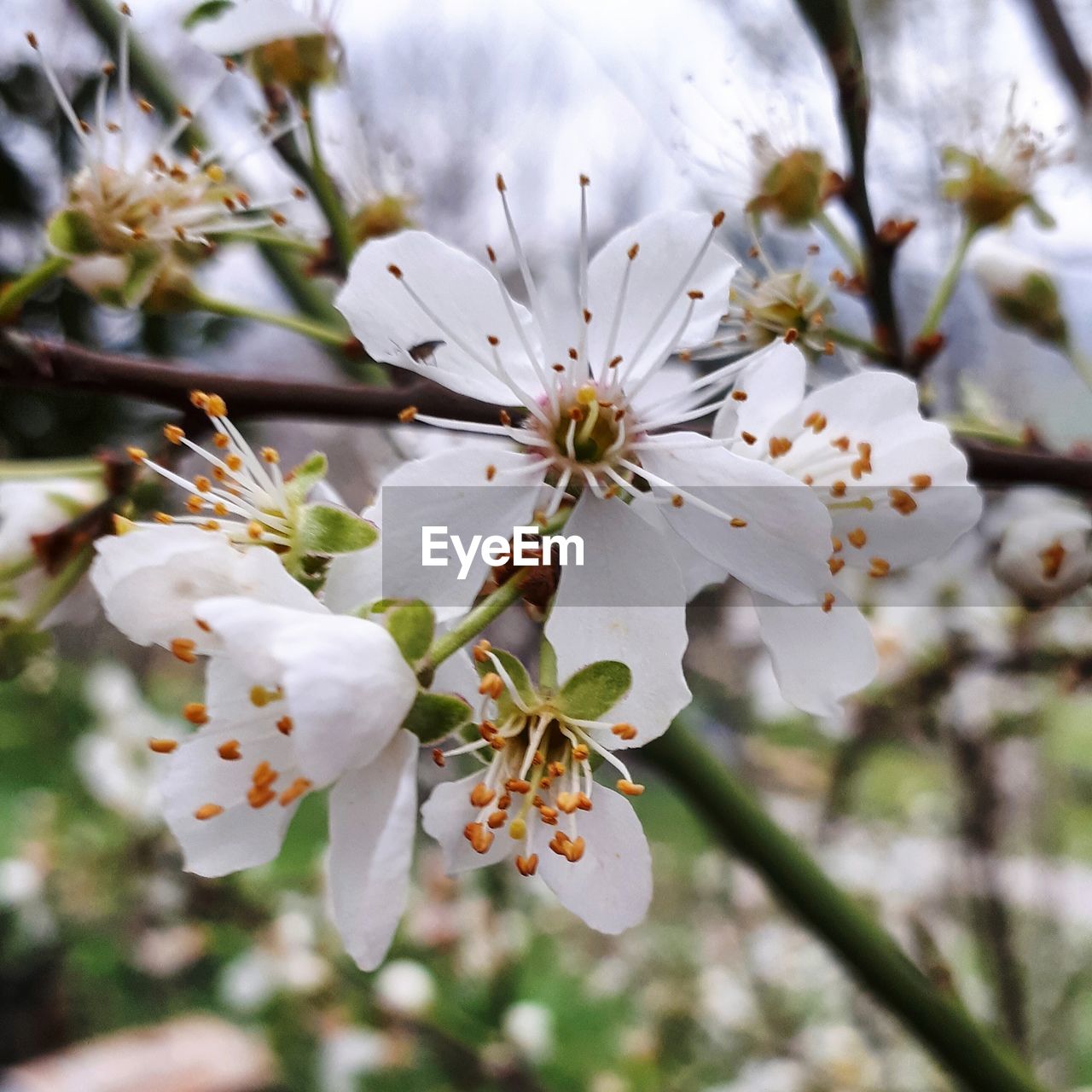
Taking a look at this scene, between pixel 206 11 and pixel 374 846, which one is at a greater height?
pixel 206 11

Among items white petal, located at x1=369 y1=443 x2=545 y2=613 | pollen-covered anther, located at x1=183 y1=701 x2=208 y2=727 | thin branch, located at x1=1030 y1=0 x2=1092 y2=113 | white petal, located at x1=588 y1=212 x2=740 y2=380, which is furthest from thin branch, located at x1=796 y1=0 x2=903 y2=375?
thin branch, located at x1=1030 y1=0 x2=1092 y2=113

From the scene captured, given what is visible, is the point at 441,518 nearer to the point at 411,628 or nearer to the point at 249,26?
the point at 411,628

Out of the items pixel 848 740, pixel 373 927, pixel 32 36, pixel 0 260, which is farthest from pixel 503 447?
pixel 848 740

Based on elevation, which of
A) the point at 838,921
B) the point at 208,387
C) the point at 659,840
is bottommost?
the point at 659,840

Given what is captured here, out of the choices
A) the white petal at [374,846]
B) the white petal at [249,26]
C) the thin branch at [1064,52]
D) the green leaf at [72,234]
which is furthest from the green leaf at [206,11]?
the thin branch at [1064,52]

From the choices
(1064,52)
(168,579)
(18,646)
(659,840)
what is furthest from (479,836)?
(659,840)

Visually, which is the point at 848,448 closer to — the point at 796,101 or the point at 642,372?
the point at 642,372

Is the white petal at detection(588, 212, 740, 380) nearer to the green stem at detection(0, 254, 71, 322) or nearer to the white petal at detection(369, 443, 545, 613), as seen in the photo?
the white petal at detection(369, 443, 545, 613)
